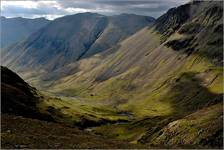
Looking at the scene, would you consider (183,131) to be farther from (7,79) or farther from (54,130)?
(7,79)

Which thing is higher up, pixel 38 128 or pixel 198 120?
pixel 38 128

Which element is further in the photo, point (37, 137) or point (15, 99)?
point (15, 99)

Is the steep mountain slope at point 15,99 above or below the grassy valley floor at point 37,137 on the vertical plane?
below

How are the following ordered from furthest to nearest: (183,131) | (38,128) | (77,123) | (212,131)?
(77,123) → (183,131) → (212,131) → (38,128)

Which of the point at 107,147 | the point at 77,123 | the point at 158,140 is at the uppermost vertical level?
the point at 107,147

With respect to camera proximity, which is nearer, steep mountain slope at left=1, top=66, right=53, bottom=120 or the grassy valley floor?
the grassy valley floor

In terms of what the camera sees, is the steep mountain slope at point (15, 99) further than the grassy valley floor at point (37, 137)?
Yes

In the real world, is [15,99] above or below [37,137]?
below

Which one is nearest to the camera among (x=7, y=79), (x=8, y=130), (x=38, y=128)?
(x=8, y=130)

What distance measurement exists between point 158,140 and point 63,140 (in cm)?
4805

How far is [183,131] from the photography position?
4210 inches

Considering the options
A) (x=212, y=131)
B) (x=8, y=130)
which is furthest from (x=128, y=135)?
(x=8, y=130)

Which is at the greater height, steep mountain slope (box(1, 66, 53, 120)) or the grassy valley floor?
the grassy valley floor

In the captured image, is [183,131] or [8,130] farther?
[183,131]
